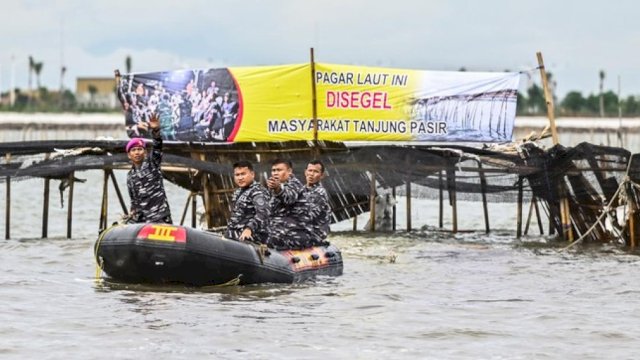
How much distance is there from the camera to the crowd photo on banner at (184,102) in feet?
77.9

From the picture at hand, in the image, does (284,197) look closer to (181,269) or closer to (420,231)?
(181,269)

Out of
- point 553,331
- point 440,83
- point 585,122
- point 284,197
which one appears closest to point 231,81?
point 440,83

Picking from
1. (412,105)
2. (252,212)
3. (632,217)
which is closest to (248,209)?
(252,212)

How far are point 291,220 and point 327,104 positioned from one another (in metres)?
6.60

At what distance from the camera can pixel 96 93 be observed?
132 metres

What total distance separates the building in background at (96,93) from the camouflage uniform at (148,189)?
103m

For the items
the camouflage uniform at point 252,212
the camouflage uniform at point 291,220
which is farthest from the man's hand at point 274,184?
the camouflage uniform at point 291,220

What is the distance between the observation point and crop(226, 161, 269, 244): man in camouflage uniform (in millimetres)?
16188

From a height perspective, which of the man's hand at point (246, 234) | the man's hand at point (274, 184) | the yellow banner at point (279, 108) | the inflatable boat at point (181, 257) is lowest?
the inflatable boat at point (181, 257)

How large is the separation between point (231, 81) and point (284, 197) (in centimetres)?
727

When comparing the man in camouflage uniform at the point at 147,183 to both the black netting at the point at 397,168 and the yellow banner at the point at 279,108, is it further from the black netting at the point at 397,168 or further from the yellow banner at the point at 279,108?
the yellow banner at the point at 279,108

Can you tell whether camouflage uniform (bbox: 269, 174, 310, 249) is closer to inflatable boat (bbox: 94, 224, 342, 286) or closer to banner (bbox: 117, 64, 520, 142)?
inflatable boat (bbox: 94, 224, 342, 286)

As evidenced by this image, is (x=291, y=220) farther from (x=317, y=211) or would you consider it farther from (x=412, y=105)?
(x=412, y=105)

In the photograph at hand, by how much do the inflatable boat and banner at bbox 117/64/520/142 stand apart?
7.35 meters
